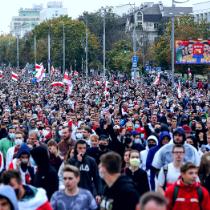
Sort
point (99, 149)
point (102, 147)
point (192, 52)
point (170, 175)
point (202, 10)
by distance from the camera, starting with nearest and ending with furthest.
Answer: point (170, 175) → point (99, 149) → point (102, 147) → point (192, 52) → point (202, 10)

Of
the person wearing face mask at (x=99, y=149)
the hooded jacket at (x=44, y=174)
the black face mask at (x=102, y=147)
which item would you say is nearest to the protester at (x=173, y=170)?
the hooded jacket at (x=44, y=174)

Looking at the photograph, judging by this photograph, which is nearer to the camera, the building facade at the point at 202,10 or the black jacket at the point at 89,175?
the black jacket at the point at 89,175

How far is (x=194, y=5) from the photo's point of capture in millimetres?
136375

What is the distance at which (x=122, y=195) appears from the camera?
8.11 m

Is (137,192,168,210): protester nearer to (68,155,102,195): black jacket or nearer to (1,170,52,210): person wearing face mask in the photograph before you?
(1,170,52,210): person wearing face mask

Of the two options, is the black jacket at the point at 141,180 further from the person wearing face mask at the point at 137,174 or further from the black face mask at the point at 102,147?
the black face mask at the point at 102,147

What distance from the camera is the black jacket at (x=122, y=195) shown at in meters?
8.09

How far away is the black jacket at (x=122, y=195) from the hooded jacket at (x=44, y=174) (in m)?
2.45

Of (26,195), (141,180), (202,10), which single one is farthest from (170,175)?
(202,10)

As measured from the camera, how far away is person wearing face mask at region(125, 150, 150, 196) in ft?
38.1

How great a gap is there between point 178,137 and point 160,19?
455 feet

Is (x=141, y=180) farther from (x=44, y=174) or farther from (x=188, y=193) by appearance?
(x=188, y=193)

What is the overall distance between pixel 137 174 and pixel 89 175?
62cm

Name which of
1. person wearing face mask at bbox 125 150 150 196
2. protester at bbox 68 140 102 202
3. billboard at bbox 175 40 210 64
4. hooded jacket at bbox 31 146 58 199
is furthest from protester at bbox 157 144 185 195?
billboard at bbox 175 40 210 64
